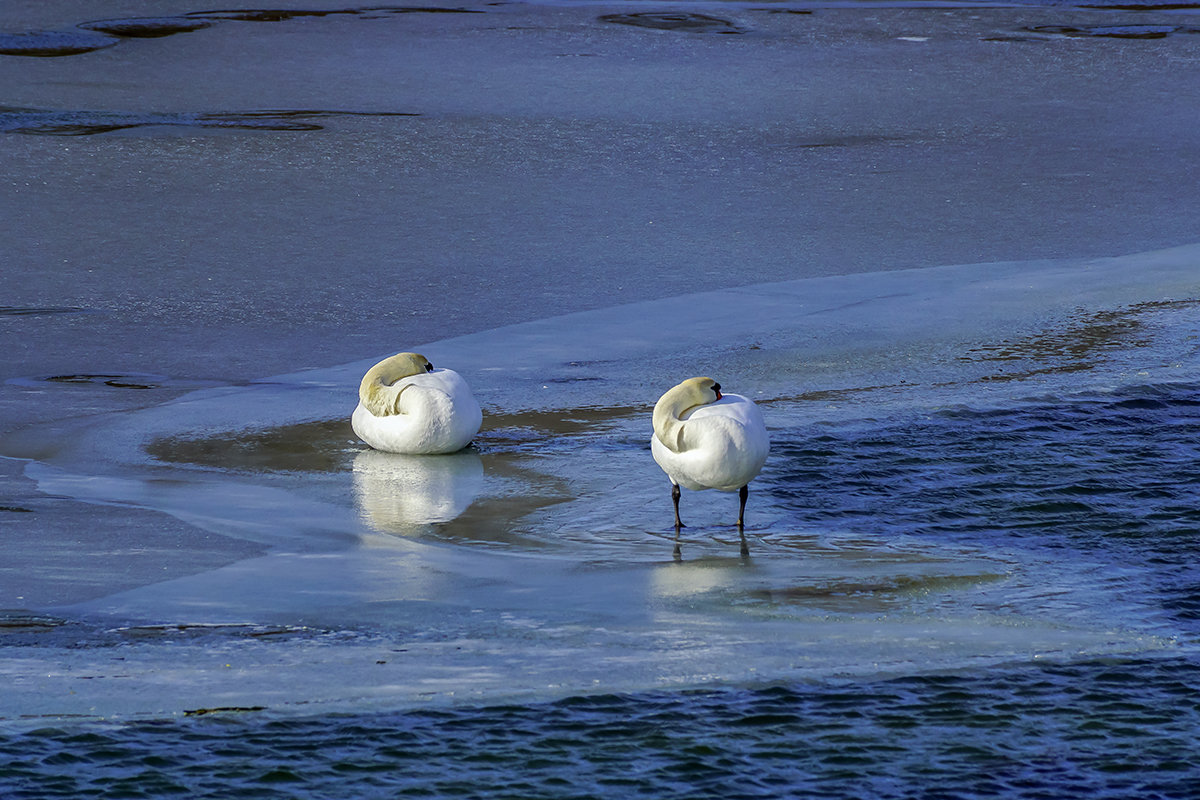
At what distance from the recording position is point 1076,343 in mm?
7406

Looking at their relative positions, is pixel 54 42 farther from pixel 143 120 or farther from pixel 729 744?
pixel 729 744

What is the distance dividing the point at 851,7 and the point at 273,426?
13.1 metres

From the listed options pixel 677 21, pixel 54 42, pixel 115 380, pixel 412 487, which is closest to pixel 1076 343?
pixel 412 487

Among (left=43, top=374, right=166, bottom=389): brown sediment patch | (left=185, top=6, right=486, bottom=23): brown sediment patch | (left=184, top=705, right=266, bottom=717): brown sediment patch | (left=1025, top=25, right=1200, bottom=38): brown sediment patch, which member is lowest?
(left=184, top=705, right=266, bottom=717): brown sediment patch

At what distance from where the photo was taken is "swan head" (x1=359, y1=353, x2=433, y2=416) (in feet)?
19.5

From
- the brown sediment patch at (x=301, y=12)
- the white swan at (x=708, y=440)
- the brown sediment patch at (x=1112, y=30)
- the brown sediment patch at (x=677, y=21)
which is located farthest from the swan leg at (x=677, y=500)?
the brown sediment patch at (x=301, y=12)

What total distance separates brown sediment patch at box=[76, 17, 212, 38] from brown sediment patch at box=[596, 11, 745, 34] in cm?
415

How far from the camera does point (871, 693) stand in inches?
147

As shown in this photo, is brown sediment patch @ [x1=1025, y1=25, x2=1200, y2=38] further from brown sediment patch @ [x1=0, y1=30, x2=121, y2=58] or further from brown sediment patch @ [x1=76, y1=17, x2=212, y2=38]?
brown sediment patch @ [x1=0, y1=30, x2=121, y2=58]

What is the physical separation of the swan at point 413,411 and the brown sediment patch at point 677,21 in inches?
435

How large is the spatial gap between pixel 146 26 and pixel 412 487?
12.2 metres

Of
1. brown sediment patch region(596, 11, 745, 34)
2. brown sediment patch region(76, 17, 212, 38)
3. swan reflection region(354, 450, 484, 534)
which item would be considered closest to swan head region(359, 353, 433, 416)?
swan reflection region(354, 450, 484, 534)

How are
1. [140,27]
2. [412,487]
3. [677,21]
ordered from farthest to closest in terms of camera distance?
[677,21], [140,27], [412,487]

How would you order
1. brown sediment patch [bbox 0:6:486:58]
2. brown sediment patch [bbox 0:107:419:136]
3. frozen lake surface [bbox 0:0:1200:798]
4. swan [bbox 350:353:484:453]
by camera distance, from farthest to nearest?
brown sediment patch [bbox 0:6:486:58]
brown sediment patch [bbox 0:107:419:136]
swan [bbox 350:353:484:453]
frozen lake surface [bbox 0:0:1200:798]
